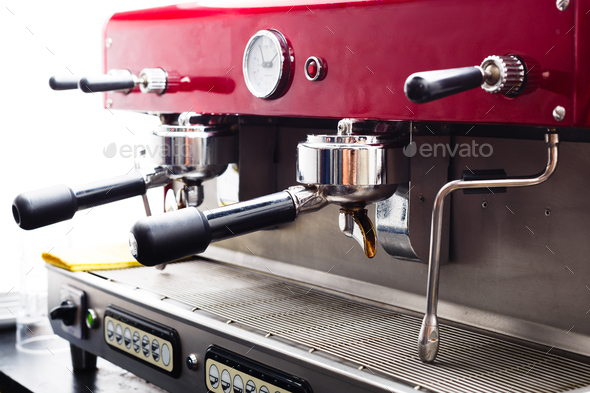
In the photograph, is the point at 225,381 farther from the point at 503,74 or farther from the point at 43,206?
the point at 503,74

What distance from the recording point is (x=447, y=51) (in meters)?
→ 0.63

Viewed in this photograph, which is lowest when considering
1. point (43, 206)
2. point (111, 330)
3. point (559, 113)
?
point (111, 330)

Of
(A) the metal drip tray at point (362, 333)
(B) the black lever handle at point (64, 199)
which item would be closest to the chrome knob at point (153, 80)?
(B) the black lever handle at point (64, 199)

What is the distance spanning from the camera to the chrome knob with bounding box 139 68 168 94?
99cm

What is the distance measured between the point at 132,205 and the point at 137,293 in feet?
2.03

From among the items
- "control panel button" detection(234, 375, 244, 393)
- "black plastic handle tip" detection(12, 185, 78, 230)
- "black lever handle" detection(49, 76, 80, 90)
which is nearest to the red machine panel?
"black lever handle" detection(49, 76, 80, 90)

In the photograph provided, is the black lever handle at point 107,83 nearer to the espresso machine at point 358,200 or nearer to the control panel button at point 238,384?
the espresso machine at point 358,200

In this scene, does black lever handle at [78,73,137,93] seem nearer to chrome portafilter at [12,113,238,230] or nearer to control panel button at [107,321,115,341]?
chrome portafilter at [12,113,238,230]

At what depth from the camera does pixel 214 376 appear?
0.79 m

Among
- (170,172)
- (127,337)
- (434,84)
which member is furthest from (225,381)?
(434,84)

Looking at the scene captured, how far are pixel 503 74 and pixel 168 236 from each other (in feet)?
1.12

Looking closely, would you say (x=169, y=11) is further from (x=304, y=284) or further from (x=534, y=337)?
(x=534, y=337)

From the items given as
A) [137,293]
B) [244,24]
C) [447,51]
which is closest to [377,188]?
[447,51]

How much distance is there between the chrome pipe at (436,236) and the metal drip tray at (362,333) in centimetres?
2
